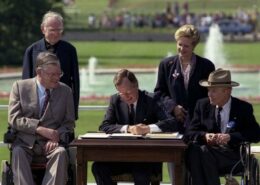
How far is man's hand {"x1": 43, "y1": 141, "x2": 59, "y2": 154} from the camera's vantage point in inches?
403

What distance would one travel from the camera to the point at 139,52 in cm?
5075

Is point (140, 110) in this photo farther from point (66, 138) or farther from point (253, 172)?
point (253, 172)

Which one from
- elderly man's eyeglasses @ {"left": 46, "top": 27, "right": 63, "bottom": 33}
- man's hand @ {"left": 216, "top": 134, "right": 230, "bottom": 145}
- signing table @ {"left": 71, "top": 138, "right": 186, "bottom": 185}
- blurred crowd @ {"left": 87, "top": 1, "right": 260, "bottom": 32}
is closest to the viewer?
signing table @ {"left": 71, "top": 138, "right": 186, "bottom": 185}

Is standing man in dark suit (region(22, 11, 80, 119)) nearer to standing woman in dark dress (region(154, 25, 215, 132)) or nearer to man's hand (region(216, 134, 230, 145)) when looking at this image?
standing woman in dark dress (region(154, 25, 215, 132))

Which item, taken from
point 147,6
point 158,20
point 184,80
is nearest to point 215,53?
point 158,20

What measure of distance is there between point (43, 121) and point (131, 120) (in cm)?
83

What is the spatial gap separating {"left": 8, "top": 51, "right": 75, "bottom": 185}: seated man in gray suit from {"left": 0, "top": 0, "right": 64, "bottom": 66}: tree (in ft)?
111

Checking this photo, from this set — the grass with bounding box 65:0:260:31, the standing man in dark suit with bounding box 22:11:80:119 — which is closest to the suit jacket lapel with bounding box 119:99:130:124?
the standing man in dark suit with bounding box 22:11:80:119

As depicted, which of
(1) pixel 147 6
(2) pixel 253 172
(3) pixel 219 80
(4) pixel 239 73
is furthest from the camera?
(1) pixel 147 6

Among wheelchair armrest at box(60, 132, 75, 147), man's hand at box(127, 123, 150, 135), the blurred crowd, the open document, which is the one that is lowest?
the blurred crowd

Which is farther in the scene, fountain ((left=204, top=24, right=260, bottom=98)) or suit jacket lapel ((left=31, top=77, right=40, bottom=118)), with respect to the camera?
fountain ((left=204, top=24, right=260, bottom=98))

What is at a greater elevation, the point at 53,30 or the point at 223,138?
the point at 53,30

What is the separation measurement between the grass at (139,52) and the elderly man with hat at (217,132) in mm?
29774

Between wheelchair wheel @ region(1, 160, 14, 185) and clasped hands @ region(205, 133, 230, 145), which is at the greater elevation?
clasped hands @ region(205, 133, 230, 145)
